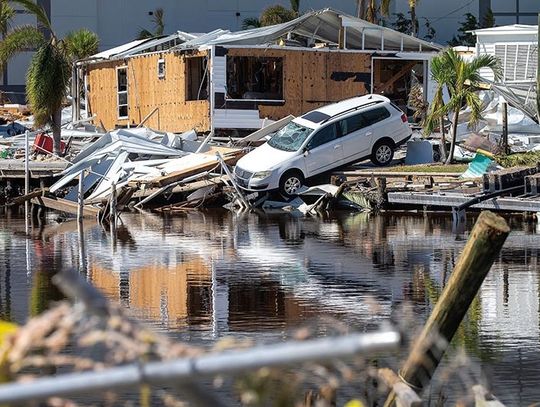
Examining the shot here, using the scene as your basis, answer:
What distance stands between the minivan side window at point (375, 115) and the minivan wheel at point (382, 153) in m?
0.67

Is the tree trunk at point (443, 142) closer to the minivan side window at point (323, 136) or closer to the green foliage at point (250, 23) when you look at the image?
Result: the minivan side window at point (323, 136)

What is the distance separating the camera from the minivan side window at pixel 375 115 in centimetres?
3057

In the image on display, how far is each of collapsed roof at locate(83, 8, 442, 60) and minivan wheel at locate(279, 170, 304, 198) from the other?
8622mm

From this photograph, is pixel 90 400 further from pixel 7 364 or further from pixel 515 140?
pixel 515 140

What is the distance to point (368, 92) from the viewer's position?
38344 millimetres

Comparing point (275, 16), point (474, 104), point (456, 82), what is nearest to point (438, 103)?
point (456, 82)

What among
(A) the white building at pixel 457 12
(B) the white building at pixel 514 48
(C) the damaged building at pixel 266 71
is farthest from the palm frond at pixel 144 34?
(B) the white building at pixel 514 48

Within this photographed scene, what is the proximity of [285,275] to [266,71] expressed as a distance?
832 inches

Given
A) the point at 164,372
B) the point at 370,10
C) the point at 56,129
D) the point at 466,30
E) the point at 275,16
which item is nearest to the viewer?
the point at 164,372

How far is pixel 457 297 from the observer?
23.7 feet

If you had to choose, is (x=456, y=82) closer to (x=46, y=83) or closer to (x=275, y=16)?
(x=46, y=83)

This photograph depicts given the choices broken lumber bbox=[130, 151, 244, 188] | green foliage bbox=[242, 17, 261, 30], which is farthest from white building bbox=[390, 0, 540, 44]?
broken lumber bbox=[130, 151, 244, 188]

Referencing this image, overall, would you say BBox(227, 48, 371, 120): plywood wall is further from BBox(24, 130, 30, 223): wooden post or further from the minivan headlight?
the minivan headlight

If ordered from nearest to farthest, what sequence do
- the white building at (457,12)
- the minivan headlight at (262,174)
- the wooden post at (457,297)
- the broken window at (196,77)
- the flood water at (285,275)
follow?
1. the wooden post at (457,297)
2. the flood water at (285,275)
3. the minivan headlight at (262,174)
4. the broken window at (196,77)
5. the white building at (457,12)
